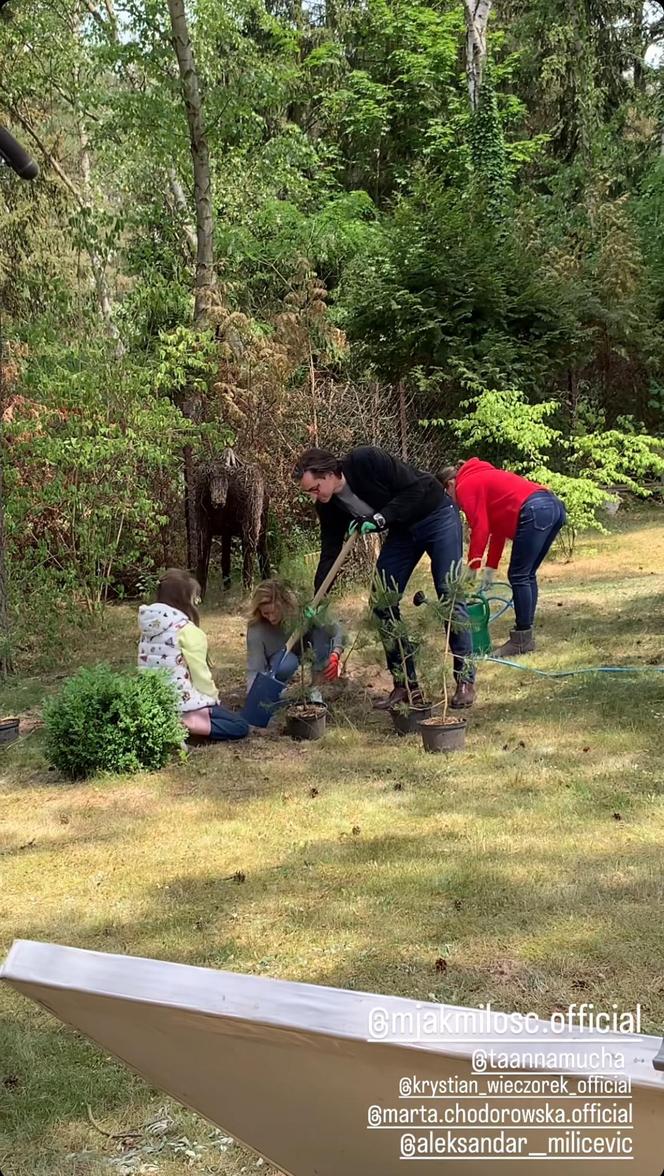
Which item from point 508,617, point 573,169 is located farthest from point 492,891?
point 573,169

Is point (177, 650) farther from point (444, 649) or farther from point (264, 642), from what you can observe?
point (444, 649)

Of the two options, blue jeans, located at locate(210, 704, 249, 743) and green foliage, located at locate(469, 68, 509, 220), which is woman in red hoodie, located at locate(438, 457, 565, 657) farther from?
green foliage, located at locate(469, 68, 509, 220)

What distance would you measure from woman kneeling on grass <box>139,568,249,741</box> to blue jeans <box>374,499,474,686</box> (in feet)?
3.32

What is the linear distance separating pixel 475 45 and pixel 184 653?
18.9 meters

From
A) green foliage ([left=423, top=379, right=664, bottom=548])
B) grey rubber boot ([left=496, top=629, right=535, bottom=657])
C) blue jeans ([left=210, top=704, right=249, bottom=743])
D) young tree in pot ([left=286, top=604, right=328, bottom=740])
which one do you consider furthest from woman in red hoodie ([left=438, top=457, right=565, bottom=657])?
green foliage ([left=423, top=379, right=664, bottom=548])

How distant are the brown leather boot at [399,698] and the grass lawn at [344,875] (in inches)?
4.1

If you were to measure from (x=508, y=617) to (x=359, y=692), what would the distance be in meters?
2.43

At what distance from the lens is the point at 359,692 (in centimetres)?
627

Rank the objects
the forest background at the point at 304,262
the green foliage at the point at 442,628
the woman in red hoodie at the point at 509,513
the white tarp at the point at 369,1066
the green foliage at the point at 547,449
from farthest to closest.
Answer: the green foliage at the point at 547,449, the forest background at the point at 304,262, the woman in red hoodie at the point at 509,513, the green foliage at the point at 442,628, the white tarp at the point at 369,1066

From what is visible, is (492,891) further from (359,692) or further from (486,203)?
(486,203)

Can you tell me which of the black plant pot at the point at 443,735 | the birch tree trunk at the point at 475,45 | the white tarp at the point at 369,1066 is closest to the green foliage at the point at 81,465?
the black plant pot at the point at 443,735

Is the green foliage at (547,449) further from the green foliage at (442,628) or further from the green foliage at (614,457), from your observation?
the green foliage at (442,628)

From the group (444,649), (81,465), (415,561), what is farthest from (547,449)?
(444,649)

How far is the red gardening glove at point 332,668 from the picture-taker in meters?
6.09
